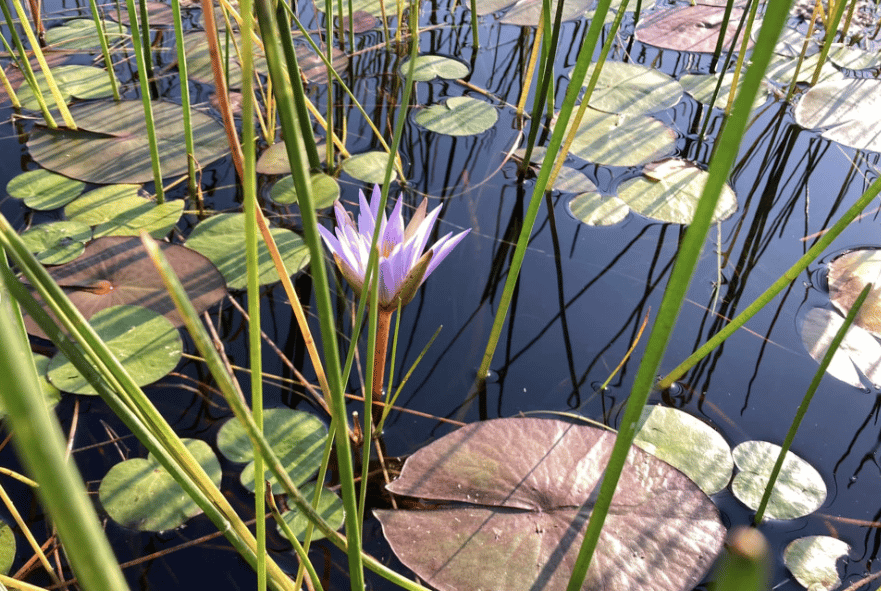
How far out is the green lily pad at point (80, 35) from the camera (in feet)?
7.09

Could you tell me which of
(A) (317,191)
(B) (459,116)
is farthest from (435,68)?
(A) (317,191)

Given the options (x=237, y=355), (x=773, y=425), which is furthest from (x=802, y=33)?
(x=237, y=355)

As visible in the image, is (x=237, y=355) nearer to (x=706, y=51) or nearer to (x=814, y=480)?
(x=814, y=480)

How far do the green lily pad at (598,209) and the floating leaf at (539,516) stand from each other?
2.45 feet

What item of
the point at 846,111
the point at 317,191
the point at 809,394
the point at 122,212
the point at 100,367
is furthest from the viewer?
the point at 846,111

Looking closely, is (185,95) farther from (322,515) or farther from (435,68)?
(435,68)

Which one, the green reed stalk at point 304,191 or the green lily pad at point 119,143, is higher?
the green reed stalk at point 304,191

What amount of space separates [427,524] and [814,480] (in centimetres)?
71

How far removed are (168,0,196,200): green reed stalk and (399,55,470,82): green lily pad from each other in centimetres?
87

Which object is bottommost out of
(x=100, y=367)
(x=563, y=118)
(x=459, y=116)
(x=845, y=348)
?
(x=845, y=348)

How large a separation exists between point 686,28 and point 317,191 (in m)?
1.82

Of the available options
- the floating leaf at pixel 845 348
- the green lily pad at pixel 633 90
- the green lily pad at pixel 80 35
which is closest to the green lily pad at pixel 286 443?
the floating leaf at pixel 845 348

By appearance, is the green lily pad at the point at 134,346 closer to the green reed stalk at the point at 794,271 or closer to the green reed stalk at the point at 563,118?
the green reed stalk at the point at 563,118

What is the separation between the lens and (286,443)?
3.44 ft
